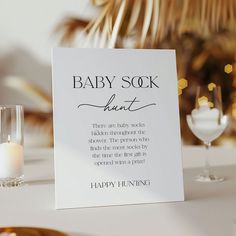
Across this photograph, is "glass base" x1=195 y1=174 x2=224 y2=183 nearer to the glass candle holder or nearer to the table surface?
the table surface

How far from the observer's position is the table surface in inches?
17.9

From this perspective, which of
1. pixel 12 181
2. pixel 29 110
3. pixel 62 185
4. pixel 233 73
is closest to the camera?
pixel 62 185

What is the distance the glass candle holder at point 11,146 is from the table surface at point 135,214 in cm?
3

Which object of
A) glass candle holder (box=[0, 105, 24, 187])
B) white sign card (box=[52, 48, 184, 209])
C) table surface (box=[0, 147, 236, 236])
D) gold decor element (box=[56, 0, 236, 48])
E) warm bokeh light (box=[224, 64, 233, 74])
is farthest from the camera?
warm bokeh light (box=[224, 64, 233, 74])

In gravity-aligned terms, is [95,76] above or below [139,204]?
above

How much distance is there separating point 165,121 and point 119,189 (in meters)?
0.12

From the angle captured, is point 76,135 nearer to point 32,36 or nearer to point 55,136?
point 55,136

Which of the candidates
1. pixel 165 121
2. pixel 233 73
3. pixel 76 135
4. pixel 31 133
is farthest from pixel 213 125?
pixel 233 73

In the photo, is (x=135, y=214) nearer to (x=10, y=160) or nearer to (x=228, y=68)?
(x=10, y=160)

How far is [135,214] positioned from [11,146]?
318mm

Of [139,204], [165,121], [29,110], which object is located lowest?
[139,204]

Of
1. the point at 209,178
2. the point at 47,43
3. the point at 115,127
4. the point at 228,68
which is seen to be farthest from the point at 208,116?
the point at 228,68

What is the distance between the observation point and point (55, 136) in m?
0.57

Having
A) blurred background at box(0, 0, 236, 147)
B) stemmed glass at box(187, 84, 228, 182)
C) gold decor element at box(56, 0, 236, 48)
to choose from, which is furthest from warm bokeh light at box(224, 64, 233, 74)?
stemmed glass at box(187, 84, 228, 182)
